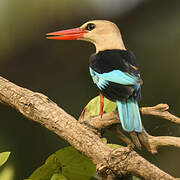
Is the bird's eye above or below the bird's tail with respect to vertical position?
above

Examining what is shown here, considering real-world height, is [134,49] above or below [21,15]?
below

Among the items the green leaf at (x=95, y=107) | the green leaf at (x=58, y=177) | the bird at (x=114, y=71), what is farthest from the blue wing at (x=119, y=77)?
the green leaf at (x=58, y=177)

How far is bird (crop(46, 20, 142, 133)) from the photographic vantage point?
7.19 ft

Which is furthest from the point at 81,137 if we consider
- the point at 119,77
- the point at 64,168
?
the point at 119,77

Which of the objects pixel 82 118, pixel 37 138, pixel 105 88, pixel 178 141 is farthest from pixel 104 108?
pixel 37 138

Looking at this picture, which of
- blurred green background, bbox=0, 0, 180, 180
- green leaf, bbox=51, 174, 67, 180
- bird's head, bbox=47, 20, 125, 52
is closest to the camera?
green leaf, bbox=51, 174, 67, 180

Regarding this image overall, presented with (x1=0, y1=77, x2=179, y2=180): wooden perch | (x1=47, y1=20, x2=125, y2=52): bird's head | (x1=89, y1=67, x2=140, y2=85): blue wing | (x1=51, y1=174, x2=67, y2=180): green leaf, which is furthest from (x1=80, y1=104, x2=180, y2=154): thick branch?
(x1=47, y1=20, x2=125, y2=52): bird's head

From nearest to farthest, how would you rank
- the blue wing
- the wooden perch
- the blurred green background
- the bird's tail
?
1. the wooden perch
2. the bird's tail
3. the blue wing
4. the blurred green background

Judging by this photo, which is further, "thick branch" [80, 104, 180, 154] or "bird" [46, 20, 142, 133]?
"bird" [46, 20, 142, 133]

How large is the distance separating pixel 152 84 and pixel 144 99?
169mm

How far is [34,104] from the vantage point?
6.98 ft

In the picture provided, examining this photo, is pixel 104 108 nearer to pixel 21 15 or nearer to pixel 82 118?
pixel 82 118

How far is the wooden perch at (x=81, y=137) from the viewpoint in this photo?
166 cm

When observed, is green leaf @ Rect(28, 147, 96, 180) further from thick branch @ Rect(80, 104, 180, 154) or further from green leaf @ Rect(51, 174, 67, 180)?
thick branch @ Rect(80, 104, 180, 154)
